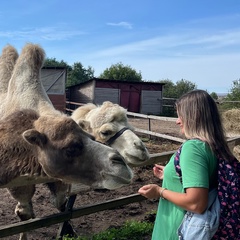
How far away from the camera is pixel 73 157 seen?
2805 millimetres

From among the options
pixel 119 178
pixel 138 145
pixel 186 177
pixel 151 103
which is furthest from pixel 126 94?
pixel 186 177

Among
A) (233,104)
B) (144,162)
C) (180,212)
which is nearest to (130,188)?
(144,162)

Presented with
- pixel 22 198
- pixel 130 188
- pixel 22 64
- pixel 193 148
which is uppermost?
pixel 22 64

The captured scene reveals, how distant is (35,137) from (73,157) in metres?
0.36

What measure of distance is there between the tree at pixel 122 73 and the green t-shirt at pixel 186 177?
165 ft

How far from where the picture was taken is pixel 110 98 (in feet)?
95.4

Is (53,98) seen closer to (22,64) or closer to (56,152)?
(22,64)

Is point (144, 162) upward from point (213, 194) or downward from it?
downward

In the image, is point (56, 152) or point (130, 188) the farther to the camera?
point (130, 188)

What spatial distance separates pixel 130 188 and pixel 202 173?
5140 millimetres

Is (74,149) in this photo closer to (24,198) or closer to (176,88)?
(24,198)

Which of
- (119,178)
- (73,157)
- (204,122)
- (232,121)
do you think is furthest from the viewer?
(232,121)

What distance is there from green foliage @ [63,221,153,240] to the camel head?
1.81 m

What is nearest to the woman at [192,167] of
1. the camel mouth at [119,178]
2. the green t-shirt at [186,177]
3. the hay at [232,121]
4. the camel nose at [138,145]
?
the green t-shirt at [186,177]
